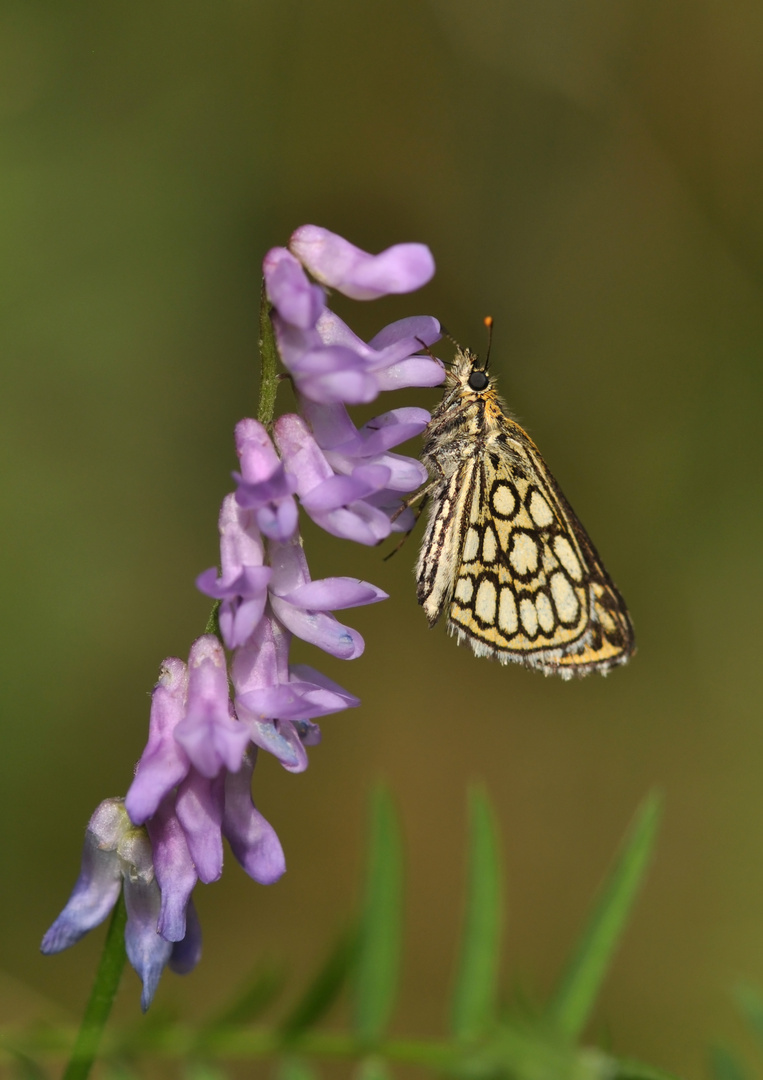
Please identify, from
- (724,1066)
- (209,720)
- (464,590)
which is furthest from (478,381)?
(724,1066)

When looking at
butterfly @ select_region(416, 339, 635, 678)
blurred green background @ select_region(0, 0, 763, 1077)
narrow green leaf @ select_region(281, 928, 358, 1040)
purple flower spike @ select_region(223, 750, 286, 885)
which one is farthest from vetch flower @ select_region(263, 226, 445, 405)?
blurred green background @ select_region(0, 0, 763, 1077)

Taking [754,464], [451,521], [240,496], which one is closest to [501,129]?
[754,464]

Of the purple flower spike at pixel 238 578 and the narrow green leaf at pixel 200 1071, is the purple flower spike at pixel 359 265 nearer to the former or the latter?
the purple flower spike at pixel 238 578

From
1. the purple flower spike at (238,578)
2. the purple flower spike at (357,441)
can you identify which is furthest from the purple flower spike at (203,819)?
the purple flower spike at (357,441)

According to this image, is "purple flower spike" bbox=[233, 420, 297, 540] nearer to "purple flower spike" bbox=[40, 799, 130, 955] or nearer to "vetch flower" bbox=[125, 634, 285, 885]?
"vetch flower" bbox=[125, 634, 285, 885]

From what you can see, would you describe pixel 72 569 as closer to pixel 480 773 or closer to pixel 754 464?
pixel 480 773

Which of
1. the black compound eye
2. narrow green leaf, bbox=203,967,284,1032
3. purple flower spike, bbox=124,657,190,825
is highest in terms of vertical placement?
the black compound eye
